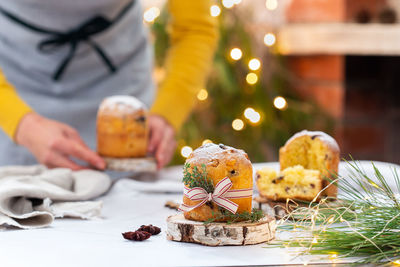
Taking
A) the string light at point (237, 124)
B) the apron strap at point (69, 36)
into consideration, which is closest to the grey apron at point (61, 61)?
the apron strap at point (69, 36)

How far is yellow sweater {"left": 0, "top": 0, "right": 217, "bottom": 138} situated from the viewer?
5.78 feet

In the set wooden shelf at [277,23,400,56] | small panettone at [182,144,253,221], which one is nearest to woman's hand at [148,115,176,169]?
small panettone at [182,144,253,221]

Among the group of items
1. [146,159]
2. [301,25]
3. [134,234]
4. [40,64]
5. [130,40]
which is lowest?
[134,234]

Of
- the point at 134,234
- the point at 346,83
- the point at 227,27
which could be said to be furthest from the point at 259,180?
the point at 227,27

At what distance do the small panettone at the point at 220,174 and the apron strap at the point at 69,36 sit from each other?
803 millimetres

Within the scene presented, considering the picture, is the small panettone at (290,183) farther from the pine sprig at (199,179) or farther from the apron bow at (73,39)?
the apron bow at (73,39)

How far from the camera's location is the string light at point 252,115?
3084 mm

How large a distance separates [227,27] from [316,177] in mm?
2162

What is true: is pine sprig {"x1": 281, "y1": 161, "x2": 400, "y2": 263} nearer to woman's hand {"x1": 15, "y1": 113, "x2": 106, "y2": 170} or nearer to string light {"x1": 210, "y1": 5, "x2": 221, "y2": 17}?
woman's hand {"x1": 15, "y1": 113, "x2": 106, "y2": 170}

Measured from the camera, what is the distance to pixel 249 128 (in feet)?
10.2

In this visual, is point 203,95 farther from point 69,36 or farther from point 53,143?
point 53,143

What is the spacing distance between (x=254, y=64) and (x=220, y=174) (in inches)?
89.8

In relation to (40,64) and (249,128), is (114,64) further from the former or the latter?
(249,128)

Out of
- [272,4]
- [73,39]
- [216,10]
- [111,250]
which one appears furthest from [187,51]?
[272,4]
